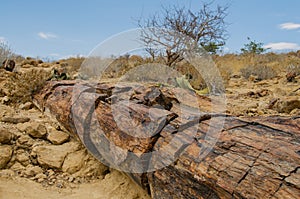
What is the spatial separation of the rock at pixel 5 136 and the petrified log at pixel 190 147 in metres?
0.70

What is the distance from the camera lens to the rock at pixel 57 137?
10.5ft

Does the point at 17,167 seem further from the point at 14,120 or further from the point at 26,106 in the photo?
the point at 26,106

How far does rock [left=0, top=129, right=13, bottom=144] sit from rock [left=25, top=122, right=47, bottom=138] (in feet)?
0.74

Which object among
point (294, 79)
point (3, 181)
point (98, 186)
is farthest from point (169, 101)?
point (294, 79)

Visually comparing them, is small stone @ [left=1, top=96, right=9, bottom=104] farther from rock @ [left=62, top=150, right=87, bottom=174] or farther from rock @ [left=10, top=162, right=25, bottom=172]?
rock @ [left=62, top=150, right=87, bottom=174]

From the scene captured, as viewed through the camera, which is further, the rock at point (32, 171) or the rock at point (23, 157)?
the rock at point (23, 157)

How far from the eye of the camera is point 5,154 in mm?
2846

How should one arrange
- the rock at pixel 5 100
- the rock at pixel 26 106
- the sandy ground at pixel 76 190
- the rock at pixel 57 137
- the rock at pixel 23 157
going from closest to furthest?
the sandy ground at pixel 76 190
the rock at pixel 23 157
the rock at pixel 57 137
the rock at pixel 26 106
the rock at pixel 5 100

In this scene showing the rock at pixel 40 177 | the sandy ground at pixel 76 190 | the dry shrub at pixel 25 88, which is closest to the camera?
the sandy ground at pixel 76 190

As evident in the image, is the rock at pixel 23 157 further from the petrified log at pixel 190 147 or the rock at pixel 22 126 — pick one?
the petrified log at pixel 190 147

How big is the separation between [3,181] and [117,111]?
47.5 inches

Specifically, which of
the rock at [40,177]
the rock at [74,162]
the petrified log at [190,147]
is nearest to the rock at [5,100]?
the petrified log at [190,147]

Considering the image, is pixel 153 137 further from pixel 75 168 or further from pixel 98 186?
pixel 75 168

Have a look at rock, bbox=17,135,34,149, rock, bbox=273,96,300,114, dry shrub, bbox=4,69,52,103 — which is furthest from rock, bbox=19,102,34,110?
rock, bbox=273,96,300,114
